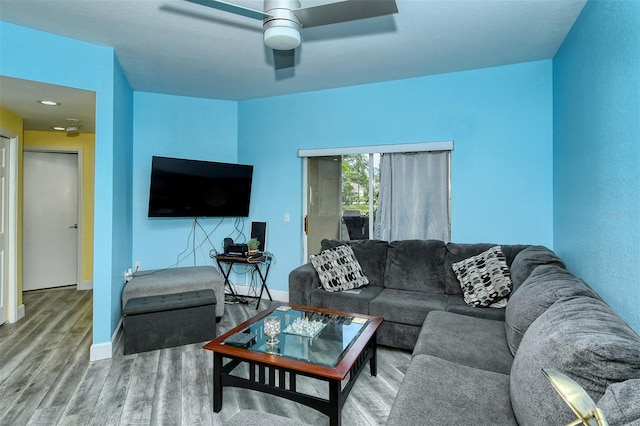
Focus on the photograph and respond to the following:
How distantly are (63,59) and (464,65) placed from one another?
356 centimetres

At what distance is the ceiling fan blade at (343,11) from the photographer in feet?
5.48

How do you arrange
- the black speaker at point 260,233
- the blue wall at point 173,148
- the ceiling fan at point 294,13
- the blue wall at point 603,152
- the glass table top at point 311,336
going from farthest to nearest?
the black speaker at point 260,233 → the blue wall at point 173,148 → the glass table top at point 311,336 → the ceiling fan at point 294,13 → the blue wall at point 603,152

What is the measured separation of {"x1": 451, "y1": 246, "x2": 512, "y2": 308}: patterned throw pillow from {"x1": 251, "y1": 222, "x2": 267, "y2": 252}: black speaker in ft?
7.83

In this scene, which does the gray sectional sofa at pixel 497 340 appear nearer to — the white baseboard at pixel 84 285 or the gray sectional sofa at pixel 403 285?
the gray sectional sofa at pixel 403 285

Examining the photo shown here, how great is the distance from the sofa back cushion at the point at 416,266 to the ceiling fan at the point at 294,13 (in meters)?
2.22

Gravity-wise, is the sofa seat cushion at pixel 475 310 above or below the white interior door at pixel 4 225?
below

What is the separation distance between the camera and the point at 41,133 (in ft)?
14.9

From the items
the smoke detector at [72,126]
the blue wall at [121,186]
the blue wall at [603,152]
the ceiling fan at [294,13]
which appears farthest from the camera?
the smoke detector at [72,126]

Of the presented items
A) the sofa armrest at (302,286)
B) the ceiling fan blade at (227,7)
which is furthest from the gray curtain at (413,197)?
the ceiling fan blade at (227,7)

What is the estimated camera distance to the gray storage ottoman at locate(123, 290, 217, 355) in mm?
2814

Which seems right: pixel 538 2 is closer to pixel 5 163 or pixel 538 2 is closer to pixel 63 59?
pixel 63 59

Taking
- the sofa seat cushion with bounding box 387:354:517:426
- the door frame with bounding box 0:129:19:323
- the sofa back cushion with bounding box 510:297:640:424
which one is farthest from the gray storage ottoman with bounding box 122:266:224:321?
the sofa back cushion with bounding box 510:297:640:424

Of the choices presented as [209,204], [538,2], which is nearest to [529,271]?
[538,2]

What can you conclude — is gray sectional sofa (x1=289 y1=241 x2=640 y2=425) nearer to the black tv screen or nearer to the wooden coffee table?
the wooden coffee table
